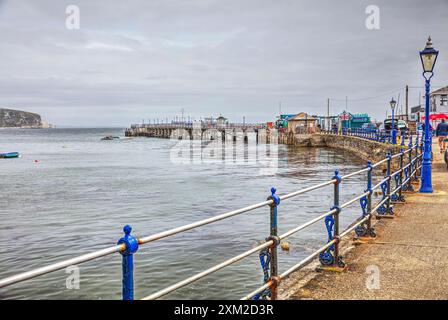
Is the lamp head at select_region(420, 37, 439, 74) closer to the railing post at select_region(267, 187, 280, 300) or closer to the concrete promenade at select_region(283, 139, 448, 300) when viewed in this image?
the concrete promenade at select_region(283, 139, 448, 300)

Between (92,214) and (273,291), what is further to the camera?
(92,214)

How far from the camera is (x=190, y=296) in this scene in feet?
28.1

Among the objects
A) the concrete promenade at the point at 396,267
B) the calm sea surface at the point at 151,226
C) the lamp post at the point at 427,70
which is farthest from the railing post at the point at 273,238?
the lamp post at the point at 427,70

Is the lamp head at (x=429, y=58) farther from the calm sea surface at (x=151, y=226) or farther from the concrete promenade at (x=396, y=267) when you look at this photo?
the calm sea surface at (x=151, y=226)

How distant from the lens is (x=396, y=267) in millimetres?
5797

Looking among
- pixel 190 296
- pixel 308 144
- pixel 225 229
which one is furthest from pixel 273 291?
pixel 308 144

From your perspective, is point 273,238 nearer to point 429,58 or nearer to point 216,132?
point 429,58

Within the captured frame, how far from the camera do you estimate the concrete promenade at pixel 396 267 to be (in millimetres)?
4914

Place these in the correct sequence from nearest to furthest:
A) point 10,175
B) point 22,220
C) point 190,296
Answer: point 190,296 < point 22,220 < point 10,175

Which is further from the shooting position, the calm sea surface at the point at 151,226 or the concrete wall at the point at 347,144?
the concrete wall at the point at 347,144
